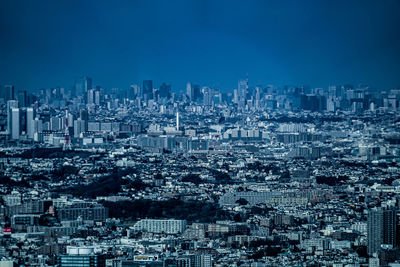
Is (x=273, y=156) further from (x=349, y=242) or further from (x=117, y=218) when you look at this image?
(x=349, y=242)

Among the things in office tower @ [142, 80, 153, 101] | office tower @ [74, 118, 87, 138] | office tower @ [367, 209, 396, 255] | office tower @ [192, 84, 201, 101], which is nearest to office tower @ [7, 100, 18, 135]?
office tower @ [74, 118, 87, 138]

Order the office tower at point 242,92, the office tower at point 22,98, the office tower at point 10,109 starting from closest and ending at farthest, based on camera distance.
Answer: the office tower at point 10,109 → the office tower at point 22,98 → the office tower at point 242,92

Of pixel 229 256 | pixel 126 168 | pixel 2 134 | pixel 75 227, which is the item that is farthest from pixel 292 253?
pixel 2 134

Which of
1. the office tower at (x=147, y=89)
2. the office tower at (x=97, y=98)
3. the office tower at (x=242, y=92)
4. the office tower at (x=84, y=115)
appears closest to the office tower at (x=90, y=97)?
the office tower at (x=97, y=98)

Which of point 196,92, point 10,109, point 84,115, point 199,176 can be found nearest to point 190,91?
point 196,92

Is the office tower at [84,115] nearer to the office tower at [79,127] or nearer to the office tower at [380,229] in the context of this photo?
the office tower at [79,127]

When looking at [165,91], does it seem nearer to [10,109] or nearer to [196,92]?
[196,92]

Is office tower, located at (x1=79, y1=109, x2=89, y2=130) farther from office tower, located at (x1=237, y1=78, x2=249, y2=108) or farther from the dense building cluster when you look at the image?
office tower, located at (x1=237, y1=78, x2=249, y2=108)
